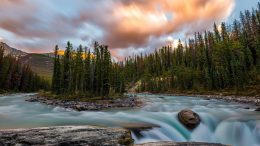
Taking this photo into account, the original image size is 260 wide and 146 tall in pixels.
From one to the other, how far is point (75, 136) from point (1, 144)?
362 centimetres

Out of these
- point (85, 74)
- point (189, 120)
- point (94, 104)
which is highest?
point (85, 74)

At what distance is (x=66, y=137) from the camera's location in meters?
11.6

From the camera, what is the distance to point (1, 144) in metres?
10.9

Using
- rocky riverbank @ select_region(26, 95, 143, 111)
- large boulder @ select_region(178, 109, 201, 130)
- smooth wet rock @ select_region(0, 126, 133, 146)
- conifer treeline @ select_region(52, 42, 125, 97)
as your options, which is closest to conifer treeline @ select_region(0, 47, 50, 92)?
conifer treeline @ select_region(52, 42, 125, 97)

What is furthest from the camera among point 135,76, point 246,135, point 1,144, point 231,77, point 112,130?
point 135,76

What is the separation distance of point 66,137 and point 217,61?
92435 millimetres

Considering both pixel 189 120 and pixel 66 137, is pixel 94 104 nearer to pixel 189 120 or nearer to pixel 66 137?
pixel 189 120

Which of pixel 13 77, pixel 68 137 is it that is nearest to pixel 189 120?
pixel 68 137

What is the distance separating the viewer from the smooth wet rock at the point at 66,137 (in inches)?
436

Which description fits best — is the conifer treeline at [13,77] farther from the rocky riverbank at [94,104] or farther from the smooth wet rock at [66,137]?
the smooth wet rock at [66,137]

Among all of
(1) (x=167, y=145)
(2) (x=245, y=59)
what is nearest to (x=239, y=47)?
(2) (x=245, y=59)

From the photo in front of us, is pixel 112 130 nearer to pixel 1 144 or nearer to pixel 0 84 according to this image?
pixel 1 144

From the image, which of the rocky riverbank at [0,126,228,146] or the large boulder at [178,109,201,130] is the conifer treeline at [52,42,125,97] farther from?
the rocky riverbank at [0,126,228,146]

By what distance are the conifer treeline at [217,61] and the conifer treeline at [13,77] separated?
7224 cm
